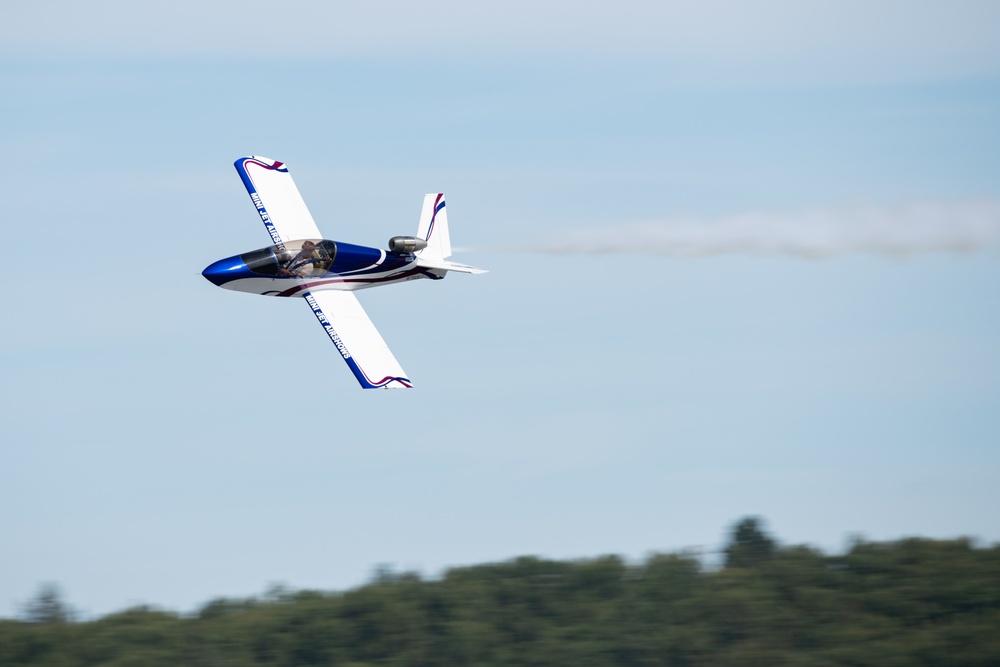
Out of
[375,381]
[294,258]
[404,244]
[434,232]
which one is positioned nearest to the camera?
[375,381]

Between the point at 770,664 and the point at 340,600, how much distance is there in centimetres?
2825

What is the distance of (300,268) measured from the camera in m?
33.7

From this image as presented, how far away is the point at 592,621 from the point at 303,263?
48.0m

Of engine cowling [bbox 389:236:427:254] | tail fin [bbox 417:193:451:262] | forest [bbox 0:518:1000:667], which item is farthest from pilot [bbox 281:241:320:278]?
forest [bbox 0:518:1000:667]

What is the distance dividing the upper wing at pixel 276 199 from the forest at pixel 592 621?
4154 centimetres

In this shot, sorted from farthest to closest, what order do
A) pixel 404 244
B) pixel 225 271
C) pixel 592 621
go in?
pixel 592 621 → pixel 404 244 → pixel 225 271

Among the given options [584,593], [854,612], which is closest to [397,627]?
[584,593]

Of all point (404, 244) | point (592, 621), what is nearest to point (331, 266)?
point (404, 244)

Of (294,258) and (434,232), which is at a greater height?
(434,232)

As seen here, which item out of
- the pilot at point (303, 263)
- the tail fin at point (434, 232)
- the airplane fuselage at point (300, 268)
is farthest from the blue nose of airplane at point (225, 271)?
the tail fin at point (434, 232)

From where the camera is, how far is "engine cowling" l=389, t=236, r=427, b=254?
35281mm

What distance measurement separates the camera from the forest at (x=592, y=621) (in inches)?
2803

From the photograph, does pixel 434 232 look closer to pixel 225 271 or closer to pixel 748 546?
pixel 225 271

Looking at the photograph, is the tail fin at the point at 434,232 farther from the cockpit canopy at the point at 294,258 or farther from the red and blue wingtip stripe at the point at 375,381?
the red and blue wingtip stripe at the point at 375,381
